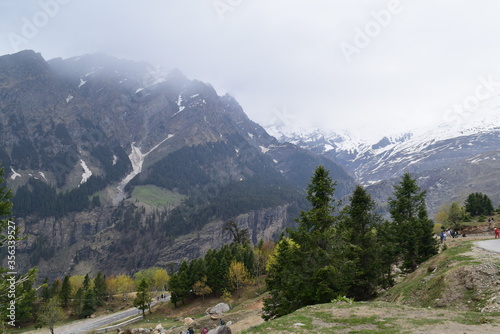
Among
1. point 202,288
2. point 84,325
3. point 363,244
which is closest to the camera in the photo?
point 363,244

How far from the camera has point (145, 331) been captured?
46062mm

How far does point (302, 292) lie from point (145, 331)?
34264 millimetres

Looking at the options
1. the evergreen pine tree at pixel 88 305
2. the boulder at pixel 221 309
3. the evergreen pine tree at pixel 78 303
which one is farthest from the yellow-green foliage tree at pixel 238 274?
the evergreen pine tree at pixel 78 303

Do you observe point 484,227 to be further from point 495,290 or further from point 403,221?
point 495,290

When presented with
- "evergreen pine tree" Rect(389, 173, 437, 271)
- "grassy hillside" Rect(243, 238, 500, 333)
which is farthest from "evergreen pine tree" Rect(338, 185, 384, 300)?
"evergreen pine tree" Rect(389, 173, 437, 271)

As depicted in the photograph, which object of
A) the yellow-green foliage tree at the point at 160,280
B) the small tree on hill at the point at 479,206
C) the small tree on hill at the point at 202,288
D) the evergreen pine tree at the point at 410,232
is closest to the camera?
the evergreen pine tree at the point at 410,232

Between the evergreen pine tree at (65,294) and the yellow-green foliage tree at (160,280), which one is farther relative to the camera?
the yellow-green foliage tree at (160,280)

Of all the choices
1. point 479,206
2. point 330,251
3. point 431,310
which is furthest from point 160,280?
point 431,310

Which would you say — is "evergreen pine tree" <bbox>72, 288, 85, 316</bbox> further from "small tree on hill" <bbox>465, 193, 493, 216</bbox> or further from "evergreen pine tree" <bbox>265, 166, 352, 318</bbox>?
"small tree on hill" <bbox>465, 193, 493, 216</bbox>

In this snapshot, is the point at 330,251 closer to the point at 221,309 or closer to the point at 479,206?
the point at 221,309

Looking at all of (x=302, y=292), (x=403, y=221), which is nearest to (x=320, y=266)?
(x=302, y=292)

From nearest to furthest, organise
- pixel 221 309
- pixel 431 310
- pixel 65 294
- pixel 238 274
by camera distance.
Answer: pixel 431 310
pixel 221 309
pixel 238 274
pixel 65 294

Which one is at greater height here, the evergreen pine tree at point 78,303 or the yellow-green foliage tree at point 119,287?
the evergreen pine tree at point 78,303

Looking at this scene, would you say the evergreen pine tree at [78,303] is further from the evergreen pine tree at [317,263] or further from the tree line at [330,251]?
the evergreen pine tree at [317,263]
